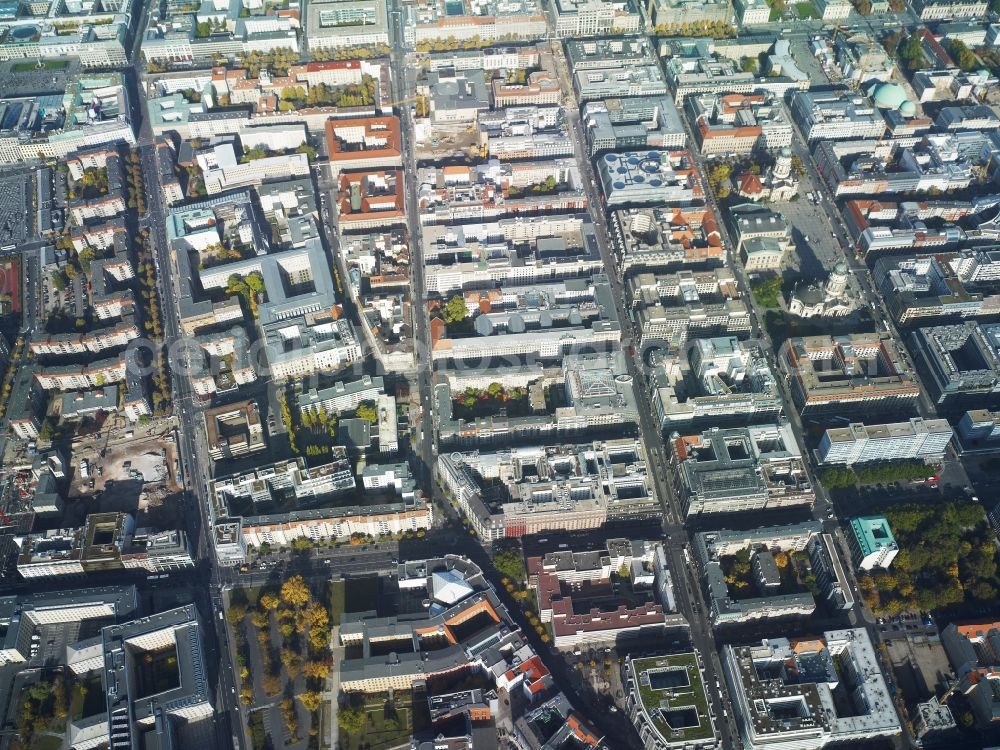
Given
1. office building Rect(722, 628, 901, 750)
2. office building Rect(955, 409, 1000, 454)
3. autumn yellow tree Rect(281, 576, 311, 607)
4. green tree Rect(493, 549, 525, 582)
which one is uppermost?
office building Rect(955, 409, 1000, 454)

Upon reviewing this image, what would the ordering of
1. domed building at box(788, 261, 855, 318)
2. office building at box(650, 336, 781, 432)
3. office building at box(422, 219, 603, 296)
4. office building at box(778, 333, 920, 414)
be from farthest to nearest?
office building at box(422, 219, 603, 296), domed building at box(788, 261, 855, 318), office building at box(778, 333, 920, 414), office building at box(650, 336, 781, 432)

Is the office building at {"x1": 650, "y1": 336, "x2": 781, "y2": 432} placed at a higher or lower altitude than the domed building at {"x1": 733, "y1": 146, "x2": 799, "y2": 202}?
lower

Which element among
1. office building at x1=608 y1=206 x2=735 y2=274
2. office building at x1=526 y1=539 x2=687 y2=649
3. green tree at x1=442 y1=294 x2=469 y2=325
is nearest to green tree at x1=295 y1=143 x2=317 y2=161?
green tree at x1=442 y1=294 x2=469 y2=325

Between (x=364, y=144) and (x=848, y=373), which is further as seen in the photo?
(x=364, y=144)

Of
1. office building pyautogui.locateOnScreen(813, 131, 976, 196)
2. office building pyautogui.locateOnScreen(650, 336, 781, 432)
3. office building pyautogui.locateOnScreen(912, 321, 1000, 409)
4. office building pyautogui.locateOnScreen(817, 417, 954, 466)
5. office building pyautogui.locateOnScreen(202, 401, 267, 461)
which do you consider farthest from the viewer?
office building pyautogui.locateOnScreen(813, 131, 976, 196)

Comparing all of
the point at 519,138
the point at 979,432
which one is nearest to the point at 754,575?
the point at 979,432

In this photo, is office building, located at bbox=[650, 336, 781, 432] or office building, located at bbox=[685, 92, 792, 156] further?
office building, located at bbox=[685, 92, 792, 156]

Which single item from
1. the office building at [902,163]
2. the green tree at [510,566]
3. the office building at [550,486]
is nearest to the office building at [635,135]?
the office building at [902,163]

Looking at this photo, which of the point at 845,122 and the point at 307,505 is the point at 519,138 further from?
the point at 307,505

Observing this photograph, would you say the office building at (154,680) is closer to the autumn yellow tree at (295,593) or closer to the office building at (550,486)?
the autumn yellow tree at (295,593)

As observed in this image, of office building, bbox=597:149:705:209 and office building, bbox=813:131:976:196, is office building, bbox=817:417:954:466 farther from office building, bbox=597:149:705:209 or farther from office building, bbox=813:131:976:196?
office building, bbox=813:131:976:196

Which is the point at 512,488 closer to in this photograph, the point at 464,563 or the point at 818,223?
the point at 464,563
